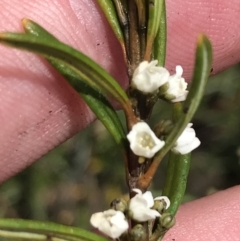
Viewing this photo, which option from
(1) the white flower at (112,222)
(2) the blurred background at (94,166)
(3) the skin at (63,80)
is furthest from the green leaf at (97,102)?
(2) the blurred background at (94,166)

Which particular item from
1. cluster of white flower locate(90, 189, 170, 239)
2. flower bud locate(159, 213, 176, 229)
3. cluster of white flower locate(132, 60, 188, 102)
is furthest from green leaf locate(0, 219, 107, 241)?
cluster of white flower locate(132, 60, 188, 102)

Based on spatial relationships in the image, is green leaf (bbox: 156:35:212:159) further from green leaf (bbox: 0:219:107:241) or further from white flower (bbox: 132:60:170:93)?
green leaf (bbox: 0:219:107:241)

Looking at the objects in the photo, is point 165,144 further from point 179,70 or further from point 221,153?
point 221,153

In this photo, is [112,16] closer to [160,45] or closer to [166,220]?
[160,45]

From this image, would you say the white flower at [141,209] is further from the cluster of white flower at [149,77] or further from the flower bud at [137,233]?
the cluster of white flower at [149,77]

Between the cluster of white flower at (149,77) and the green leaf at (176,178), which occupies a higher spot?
the cluster of white flower at (149,77)
